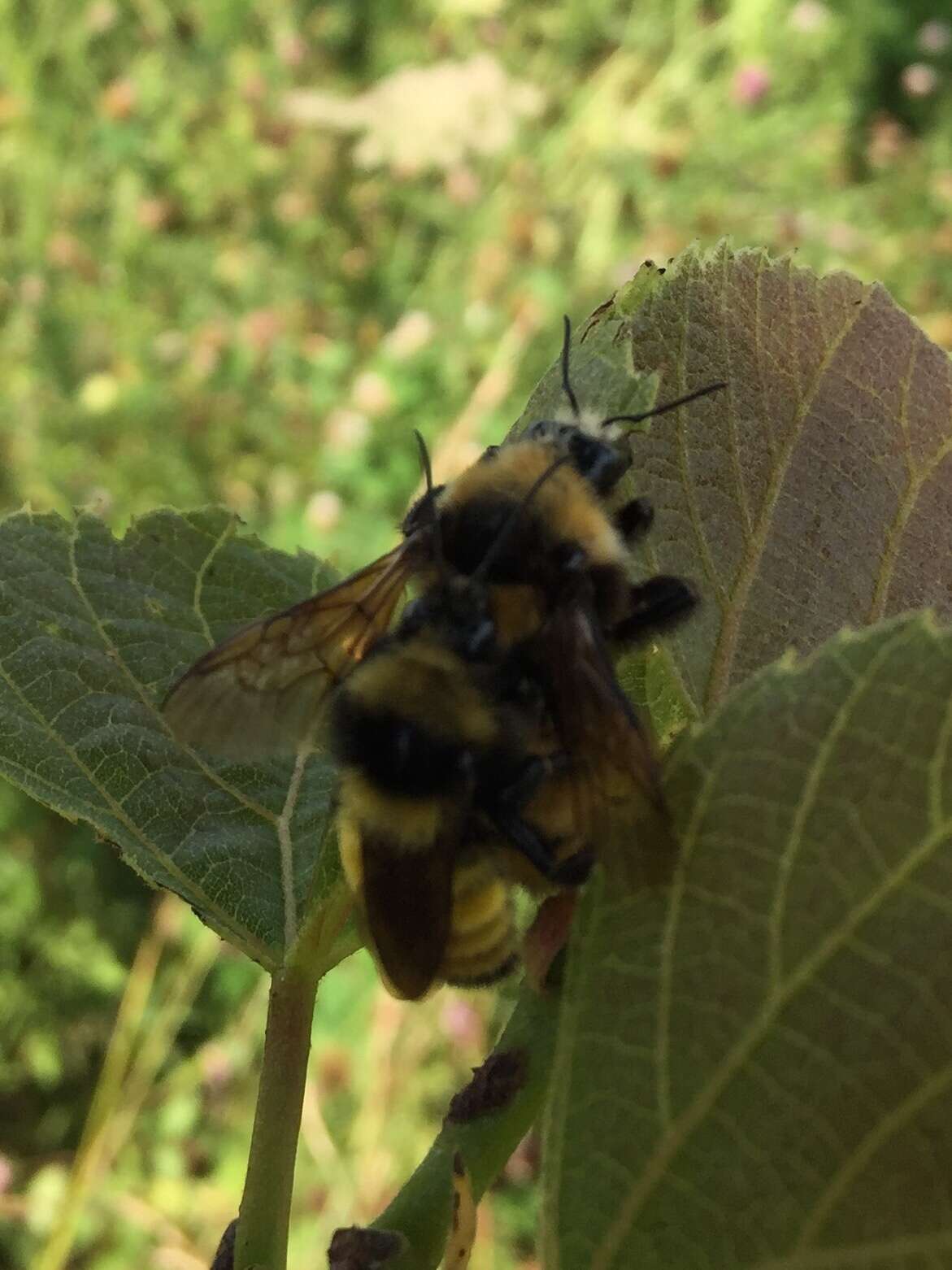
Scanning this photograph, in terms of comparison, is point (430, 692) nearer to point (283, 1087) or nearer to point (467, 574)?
point (467, 574)

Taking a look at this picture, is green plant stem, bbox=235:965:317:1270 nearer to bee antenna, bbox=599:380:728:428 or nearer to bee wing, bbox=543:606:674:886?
bee wing, bbox=543:606:674:886

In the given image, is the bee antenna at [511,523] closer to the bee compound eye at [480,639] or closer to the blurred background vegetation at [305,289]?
the bee compound eye at [480,639]

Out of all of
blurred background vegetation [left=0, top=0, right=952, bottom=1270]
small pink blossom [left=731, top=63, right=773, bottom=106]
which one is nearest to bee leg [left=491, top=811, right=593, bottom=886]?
blurred background vegetation [left=0, top=0, right=952, bottom=1270]

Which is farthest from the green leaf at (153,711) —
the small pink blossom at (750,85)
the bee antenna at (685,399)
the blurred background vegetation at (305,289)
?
the small pink blossom at (750,85)

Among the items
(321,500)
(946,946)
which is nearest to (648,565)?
(946,946)

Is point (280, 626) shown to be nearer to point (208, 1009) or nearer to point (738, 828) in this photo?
point (738, 828)

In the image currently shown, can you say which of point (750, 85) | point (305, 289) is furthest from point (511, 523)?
point (750, 85)
